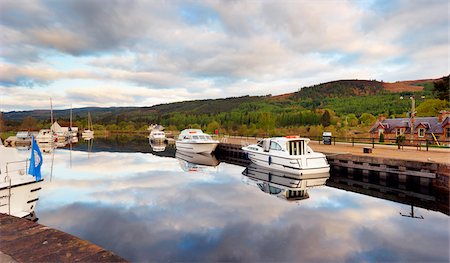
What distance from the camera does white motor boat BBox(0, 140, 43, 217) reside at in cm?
1027

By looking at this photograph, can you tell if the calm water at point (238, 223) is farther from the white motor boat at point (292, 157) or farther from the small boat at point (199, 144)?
the small boat at point (199, 144)

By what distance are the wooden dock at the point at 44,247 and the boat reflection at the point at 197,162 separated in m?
21.2

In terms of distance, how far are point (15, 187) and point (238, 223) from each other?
8538 millimetres

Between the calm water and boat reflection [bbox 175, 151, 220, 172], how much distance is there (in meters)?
7.50

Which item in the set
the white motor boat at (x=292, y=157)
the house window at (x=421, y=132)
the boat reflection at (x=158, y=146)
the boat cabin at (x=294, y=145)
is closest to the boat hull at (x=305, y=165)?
the white motor boat at (x=292, y=157)

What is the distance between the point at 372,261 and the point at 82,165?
2778cm

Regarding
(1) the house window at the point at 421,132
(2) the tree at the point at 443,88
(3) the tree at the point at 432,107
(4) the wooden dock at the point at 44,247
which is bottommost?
(1) the house window at the point at 421,132

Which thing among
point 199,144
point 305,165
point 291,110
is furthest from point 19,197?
point 291,110

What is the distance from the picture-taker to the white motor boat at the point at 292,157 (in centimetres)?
1894

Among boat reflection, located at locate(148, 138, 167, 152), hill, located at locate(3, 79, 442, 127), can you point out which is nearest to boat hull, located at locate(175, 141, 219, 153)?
boat reflection, located at locate(148, 138, 167, 152)

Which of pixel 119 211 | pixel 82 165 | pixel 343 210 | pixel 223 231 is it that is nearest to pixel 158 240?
pixel 223 231

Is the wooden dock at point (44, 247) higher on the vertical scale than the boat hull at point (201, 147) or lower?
higher

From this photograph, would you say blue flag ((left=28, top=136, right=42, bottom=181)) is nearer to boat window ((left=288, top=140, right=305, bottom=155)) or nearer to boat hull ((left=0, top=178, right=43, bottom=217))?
boat hull ((left=0, top=178, right=43, bottom=217))

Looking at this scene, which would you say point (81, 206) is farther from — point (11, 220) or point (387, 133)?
point (387, 133)
